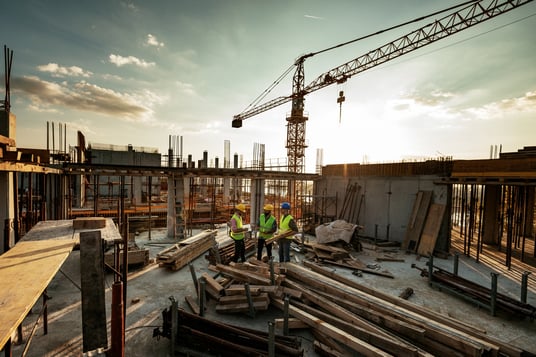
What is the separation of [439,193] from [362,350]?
1082cm

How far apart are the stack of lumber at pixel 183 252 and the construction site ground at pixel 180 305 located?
28cm

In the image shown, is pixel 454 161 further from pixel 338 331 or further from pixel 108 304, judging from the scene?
pixel 108 304

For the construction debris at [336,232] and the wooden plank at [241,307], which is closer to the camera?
the wooden plank at [241,307]

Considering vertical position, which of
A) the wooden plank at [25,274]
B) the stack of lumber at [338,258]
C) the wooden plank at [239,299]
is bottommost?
the stack of lumber at [338,258]

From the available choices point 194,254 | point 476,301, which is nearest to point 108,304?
point 194,254

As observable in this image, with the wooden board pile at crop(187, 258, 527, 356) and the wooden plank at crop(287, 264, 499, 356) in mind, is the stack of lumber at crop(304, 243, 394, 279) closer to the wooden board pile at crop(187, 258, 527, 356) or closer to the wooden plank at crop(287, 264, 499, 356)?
the wooden board pile at crop(187, 258, 527, 356)

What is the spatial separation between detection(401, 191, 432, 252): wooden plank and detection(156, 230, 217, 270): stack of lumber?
9461 mm

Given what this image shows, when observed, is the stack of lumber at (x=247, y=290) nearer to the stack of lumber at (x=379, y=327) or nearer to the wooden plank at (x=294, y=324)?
the stack of lumber at (x=379, y=327)

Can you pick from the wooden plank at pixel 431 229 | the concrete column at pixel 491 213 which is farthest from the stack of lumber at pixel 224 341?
the concrete column at pixel 491 213

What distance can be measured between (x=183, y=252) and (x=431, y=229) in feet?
36.0

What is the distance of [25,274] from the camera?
276 cm

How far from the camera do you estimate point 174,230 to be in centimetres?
1352

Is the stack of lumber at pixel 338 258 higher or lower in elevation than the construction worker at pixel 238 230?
lower

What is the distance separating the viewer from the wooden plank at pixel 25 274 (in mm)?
2023
